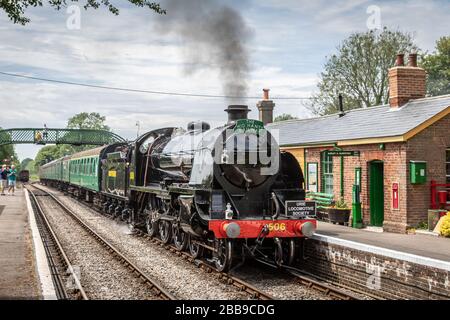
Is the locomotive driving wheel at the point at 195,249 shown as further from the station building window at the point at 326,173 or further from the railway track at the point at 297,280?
the station building window at the point at 326,173

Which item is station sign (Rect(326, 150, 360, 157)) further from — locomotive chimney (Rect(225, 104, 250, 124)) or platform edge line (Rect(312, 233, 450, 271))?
platform edge line (Rect(312, 233, 450, 271))

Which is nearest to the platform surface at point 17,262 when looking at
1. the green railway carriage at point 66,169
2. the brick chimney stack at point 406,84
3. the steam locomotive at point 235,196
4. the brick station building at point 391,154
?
the steam locomotive at point 235,196

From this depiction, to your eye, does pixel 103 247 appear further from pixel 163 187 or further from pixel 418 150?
pixel 418 150

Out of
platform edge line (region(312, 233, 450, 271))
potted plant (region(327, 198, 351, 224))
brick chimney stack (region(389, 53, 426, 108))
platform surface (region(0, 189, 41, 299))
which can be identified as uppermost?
brick chimney stack (region(389, 53, 426, 108))

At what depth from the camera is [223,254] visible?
967cm

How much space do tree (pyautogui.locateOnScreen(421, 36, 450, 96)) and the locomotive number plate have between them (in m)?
36.8

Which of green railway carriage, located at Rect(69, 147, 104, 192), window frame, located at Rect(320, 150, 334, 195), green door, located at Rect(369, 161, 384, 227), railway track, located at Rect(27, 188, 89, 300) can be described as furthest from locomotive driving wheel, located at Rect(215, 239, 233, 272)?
green railway carriage, located at Rect(69, 147, 104, 192)

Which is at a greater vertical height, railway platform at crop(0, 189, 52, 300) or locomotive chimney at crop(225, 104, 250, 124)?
locomotive chimney at crop(225, 104, 250, 124)

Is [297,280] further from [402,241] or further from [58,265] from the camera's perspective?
[58,265]

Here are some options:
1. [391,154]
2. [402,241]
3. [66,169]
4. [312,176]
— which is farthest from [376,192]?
[66,169]

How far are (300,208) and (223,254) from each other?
166 centimetres

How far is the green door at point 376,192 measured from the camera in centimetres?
1450

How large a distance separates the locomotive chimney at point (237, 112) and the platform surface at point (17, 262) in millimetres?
4692

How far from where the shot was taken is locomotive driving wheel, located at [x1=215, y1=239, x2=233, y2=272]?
30.5 ft
